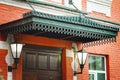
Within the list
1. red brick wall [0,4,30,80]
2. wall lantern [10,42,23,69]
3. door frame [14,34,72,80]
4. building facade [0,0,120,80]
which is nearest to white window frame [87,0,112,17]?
building facade [0,0,120,80]

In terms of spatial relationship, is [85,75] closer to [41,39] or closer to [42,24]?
[41,39]

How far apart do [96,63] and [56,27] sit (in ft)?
10.8

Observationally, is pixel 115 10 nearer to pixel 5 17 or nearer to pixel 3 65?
pixel 5 17

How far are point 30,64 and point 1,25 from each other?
134cm

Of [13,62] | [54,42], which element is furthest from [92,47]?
[13,62]

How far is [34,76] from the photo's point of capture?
886 cm

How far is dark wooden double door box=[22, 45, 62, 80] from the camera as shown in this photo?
8758mm

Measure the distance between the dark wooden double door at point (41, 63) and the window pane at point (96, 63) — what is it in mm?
1289

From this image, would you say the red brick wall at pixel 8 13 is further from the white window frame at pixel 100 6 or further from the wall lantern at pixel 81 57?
the white window frame at pixel 100 6

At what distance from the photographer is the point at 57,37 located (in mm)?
9016

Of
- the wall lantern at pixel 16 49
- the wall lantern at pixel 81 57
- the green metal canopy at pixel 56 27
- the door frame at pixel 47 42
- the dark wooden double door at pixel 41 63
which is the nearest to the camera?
the green metal canopy at pixel 56 27

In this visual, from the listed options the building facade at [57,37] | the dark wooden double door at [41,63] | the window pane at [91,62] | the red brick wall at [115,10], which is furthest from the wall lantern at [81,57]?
the red brick wall at [115,10]

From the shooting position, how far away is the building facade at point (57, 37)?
25.4ft

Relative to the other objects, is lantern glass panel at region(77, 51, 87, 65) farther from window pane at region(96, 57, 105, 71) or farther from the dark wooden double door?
window pane at region(96, 57, 105, 71)
